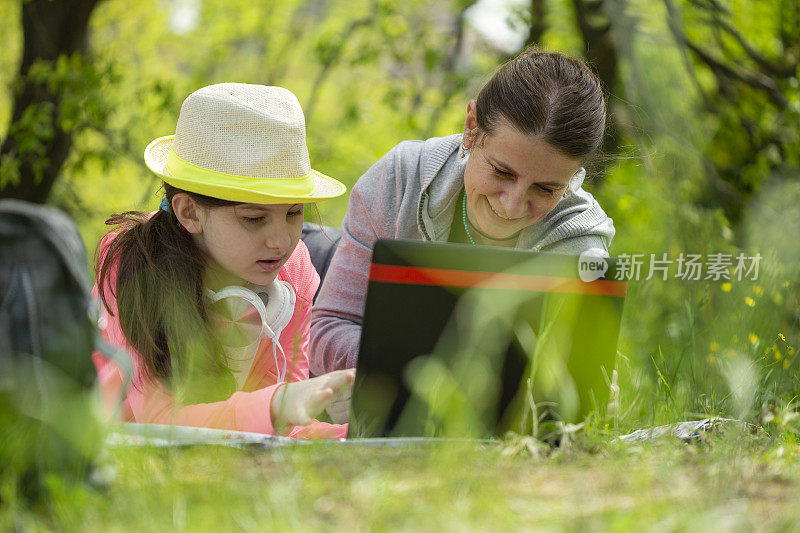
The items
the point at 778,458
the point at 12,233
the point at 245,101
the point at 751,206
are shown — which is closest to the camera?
the point at 12,233

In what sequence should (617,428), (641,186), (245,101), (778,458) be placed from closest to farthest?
(778,458), (617,428), (245,101), (641,186)

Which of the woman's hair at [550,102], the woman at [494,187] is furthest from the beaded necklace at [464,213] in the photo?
the woman's hair at [550,102]

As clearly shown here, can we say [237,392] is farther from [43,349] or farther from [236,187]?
[43,349]

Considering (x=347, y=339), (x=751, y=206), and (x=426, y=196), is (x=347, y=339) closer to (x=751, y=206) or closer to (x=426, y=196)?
(x=426, y=196)

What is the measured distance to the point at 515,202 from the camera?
2598 millimetres

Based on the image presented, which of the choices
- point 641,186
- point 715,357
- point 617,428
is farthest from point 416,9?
point 617,428

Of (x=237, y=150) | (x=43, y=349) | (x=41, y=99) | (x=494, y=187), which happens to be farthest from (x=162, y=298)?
(x=41, y=99)

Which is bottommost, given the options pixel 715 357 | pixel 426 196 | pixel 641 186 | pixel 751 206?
pixel 641 186

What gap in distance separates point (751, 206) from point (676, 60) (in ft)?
3.31

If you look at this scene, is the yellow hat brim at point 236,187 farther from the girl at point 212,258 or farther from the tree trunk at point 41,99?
the tree trunk at point 41,99

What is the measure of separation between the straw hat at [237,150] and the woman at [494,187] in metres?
0.61

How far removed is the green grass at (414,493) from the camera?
122cm

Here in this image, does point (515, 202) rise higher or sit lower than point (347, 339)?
higher

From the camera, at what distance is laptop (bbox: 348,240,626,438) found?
5.61 ft
